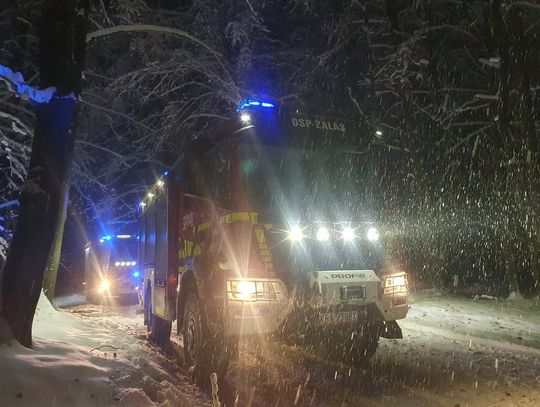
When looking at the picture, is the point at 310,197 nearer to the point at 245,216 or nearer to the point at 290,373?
the point at 245,216

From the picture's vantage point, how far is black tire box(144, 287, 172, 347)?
9.66 metres

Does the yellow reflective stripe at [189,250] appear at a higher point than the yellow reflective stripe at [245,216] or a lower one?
lower

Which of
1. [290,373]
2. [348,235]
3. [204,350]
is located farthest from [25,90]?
[290,373]

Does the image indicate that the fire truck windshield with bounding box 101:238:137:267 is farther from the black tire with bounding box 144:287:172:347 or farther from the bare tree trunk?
the bare tree trunk

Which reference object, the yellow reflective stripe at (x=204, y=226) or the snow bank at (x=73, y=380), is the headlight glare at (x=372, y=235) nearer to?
the yellow reflective stripe at (x=204, y=226)

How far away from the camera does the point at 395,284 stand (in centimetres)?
639

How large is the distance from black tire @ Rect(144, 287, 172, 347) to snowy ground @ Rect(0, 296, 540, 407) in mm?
451

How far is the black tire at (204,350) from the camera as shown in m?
6.04

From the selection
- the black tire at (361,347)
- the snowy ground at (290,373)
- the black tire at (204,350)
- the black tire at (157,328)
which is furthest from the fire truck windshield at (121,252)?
the black tire at (361,347)

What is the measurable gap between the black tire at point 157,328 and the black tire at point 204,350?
2817mm

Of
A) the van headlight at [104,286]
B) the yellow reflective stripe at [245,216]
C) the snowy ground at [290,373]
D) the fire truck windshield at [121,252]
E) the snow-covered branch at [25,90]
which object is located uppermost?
the snow-covered branch at [25,90]

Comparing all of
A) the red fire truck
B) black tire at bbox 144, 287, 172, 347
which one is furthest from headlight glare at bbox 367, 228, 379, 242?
black tire at bbox 144, 287, 172, 347

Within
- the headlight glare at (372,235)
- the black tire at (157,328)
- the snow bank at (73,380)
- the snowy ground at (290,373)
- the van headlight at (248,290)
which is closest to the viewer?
the snow bank at (73,380)

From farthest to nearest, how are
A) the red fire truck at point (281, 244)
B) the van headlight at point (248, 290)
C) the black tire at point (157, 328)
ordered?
1. the black tire at point (157, 328)
2. the red fire truck at point (281, 244)
3. the van headlight at point (248, 290)
